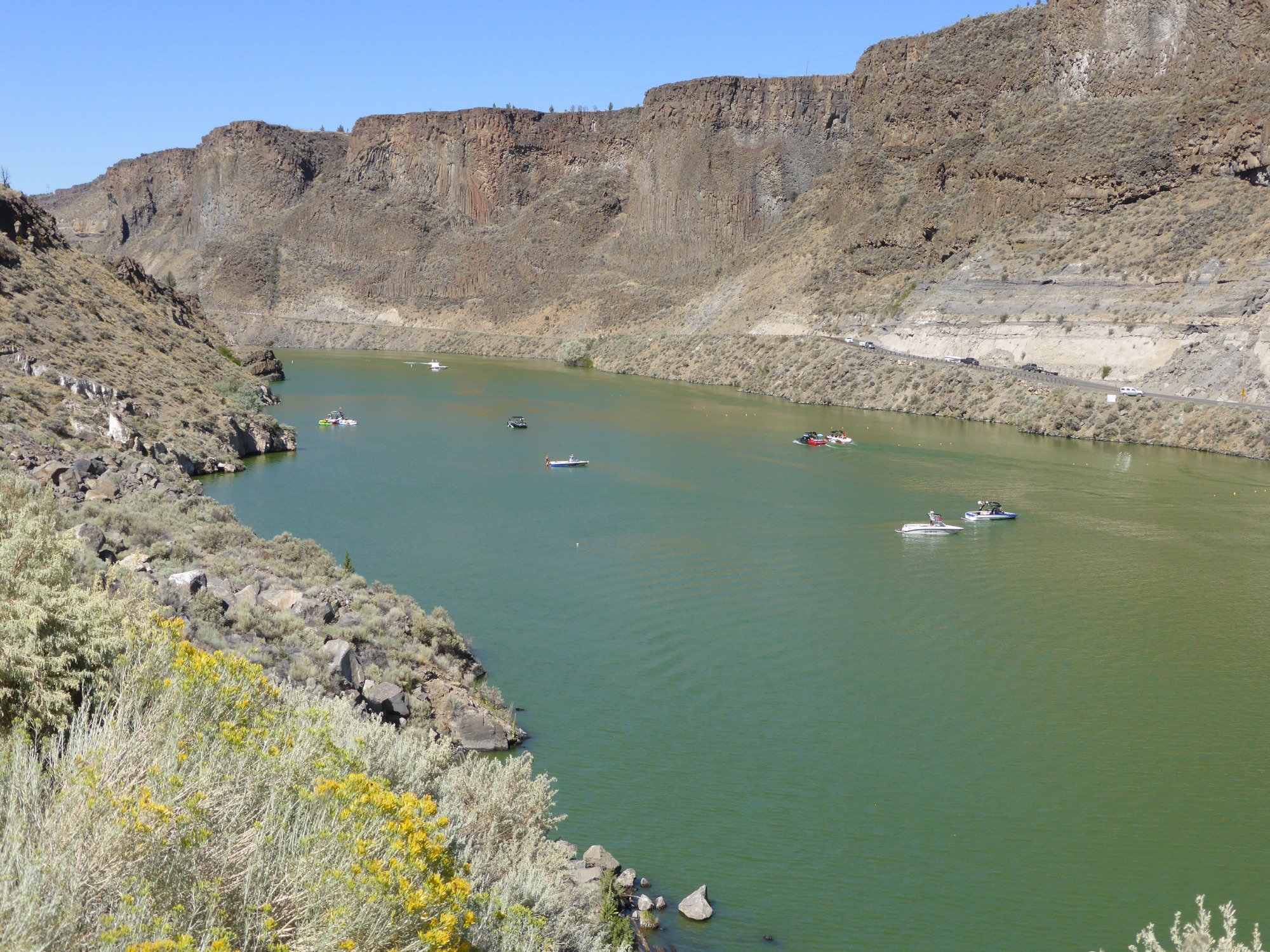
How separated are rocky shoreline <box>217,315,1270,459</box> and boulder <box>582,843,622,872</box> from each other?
46122mm

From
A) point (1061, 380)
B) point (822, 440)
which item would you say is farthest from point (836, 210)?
point (822, 440)

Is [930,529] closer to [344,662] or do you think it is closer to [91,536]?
[344,662]

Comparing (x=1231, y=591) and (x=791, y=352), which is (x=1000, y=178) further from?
(x=1231, y=591)

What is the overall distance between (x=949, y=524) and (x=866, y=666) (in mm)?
15266

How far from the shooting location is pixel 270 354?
8006 centimetres

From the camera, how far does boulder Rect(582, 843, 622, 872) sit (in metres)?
13.4

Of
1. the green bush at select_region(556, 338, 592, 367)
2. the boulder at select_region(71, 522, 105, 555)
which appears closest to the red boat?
the boulder at select_region(71, 522, 105, 555)

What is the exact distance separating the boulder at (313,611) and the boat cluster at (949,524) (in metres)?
21.4

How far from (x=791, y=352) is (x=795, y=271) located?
16.9 metres

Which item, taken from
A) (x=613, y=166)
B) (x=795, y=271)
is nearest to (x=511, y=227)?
(x=613, y=166)

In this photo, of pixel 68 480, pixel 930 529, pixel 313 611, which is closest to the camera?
pixel 313 611

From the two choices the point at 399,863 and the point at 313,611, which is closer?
the point at 399,863

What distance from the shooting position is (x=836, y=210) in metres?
99.4

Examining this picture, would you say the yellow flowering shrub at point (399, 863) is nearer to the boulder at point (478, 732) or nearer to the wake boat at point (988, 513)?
the boulder at point (478, 732)
